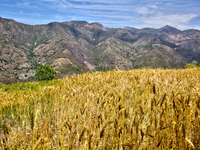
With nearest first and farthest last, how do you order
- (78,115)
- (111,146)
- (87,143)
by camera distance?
(87,143), (111,146), (78,115)

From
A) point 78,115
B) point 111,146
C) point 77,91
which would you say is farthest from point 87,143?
point 77,91

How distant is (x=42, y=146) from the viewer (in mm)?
1189

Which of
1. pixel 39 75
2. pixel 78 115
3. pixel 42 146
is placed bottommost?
pixel 39 75

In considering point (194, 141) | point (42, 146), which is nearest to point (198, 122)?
point (194, 141)

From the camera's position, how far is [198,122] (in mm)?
1168

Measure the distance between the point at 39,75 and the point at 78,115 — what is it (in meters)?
36.1

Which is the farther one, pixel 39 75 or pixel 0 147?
pixel 39 75

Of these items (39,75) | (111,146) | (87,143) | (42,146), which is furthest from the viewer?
A: (39,75)

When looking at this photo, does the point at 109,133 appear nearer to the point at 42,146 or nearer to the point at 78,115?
the point at 78,115

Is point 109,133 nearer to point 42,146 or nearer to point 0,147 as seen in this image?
point 42,146

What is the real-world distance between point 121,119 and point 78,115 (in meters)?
0.48

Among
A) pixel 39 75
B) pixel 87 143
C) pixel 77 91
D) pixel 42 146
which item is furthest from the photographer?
pixel 39 75

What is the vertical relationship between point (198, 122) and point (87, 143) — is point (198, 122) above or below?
above

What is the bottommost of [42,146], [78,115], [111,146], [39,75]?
[39,75]
